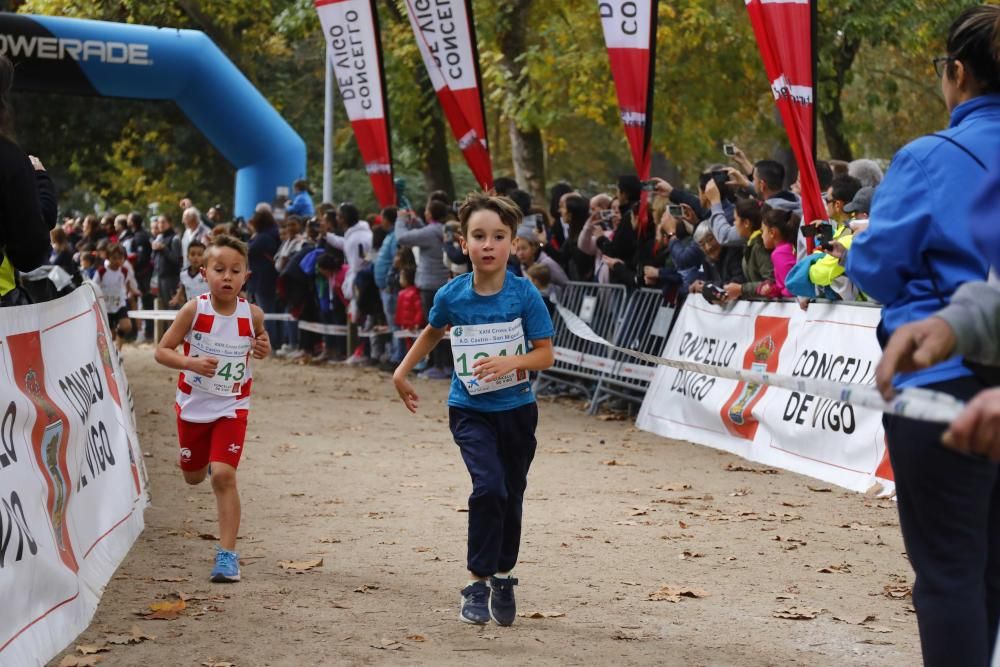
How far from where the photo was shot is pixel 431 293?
1778 centimetres

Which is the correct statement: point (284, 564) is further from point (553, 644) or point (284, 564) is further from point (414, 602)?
point (553, 644)

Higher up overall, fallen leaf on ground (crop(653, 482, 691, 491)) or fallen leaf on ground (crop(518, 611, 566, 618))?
fallen leaf on ground (crop(518, 611, 566, 618))

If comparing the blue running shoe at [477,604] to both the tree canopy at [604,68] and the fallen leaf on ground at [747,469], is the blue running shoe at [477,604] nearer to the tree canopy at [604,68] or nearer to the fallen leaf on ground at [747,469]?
the fallen leaf on ground at [747,469]

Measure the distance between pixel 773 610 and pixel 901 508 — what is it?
279cm

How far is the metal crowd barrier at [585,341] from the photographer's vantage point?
14.2 metres

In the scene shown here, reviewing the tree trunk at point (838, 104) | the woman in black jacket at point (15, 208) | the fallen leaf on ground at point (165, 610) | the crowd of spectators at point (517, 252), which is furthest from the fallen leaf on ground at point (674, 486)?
the tree trunk at point (838, 104)

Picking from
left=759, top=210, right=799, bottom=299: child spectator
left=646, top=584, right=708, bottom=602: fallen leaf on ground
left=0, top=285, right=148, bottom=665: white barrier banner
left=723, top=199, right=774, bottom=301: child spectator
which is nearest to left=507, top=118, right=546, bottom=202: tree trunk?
left=723, top=199, right=774, bottom=301: child spectator

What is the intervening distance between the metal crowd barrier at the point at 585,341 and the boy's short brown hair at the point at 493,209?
24.7 ft

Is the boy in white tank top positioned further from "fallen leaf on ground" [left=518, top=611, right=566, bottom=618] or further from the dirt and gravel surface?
"fallen leaf on ground" [left=518, top=611, right=566, bottom=618]

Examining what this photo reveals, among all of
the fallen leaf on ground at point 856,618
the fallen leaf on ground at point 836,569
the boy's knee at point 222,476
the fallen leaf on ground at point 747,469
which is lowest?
the fallen leaf on ground at point 747,469

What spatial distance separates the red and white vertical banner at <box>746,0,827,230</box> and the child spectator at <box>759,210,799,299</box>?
64cm

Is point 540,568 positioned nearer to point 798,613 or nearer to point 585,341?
point 798,613

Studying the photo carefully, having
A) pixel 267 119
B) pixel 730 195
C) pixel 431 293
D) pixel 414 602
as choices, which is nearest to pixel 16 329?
pixel 414 602

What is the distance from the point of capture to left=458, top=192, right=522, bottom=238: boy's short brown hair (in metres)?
6.14
